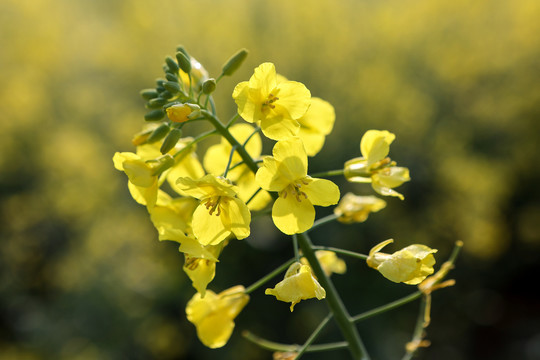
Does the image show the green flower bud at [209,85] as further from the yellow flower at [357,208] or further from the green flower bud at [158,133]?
the yellow flower at [357,208]

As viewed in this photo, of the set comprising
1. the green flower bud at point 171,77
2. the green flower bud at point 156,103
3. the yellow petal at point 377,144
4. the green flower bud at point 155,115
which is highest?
the green flower bud at point 171,77

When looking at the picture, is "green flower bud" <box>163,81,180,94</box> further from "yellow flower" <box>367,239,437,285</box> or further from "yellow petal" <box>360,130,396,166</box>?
"yellow flower" <box>367,239,437,285</box>

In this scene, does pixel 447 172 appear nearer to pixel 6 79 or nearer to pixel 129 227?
pixel 129 227

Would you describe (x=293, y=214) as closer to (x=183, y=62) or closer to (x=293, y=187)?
(x=293, y=187)

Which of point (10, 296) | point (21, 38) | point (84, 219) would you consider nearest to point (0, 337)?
point (10, 296)

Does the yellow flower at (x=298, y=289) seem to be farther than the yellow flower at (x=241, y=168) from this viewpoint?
No

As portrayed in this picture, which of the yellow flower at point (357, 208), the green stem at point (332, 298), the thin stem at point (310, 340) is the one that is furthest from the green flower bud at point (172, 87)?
the thin stem at point (310, 340)

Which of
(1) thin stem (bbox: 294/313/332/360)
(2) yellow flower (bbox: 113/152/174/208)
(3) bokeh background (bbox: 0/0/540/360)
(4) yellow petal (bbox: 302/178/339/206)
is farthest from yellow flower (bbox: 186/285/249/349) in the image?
(3) bokeh background (bbox: 0/0/540/360)
